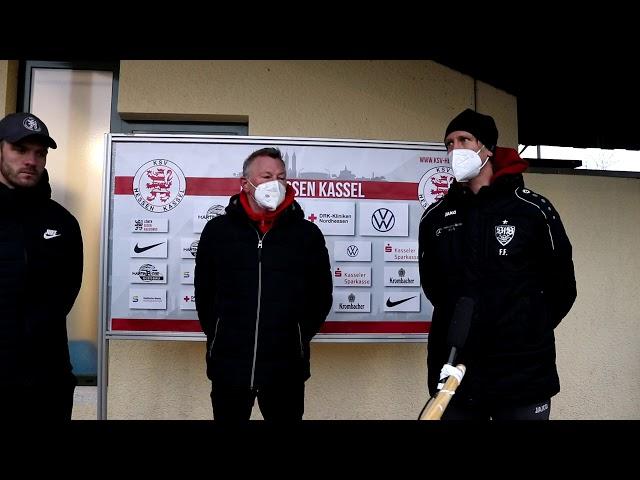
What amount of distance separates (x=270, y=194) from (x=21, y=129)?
1033 mm

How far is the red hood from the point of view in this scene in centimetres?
193

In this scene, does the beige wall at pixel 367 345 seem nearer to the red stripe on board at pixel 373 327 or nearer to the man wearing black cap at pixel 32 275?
the red stripe on board at pixel 373 327

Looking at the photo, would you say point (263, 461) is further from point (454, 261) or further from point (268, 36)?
point (454, 261)

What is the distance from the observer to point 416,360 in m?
3.47

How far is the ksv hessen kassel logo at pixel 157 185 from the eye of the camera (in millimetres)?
3084

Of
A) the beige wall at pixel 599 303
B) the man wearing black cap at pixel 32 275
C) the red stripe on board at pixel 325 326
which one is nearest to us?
the man wearing black cap at pixel 32 275

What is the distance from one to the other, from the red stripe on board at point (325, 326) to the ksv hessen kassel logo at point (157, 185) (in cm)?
67

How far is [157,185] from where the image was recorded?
3086mm

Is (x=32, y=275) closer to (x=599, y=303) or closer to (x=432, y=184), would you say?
(x=432, y=184)

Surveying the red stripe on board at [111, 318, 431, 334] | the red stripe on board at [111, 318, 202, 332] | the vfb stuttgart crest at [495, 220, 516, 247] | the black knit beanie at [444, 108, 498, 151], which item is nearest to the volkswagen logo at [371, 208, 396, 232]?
the red stripe on board at [111, 318, 431, 334]

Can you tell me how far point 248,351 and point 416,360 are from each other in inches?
63.4

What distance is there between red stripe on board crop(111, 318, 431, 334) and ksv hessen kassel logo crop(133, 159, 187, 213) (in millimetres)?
669

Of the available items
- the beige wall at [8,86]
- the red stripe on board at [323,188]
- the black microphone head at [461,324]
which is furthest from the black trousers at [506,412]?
the beige wall at [8,86]

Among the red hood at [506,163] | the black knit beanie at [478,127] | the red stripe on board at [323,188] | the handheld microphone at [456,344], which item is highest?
the black knit beanie at [478,127]
